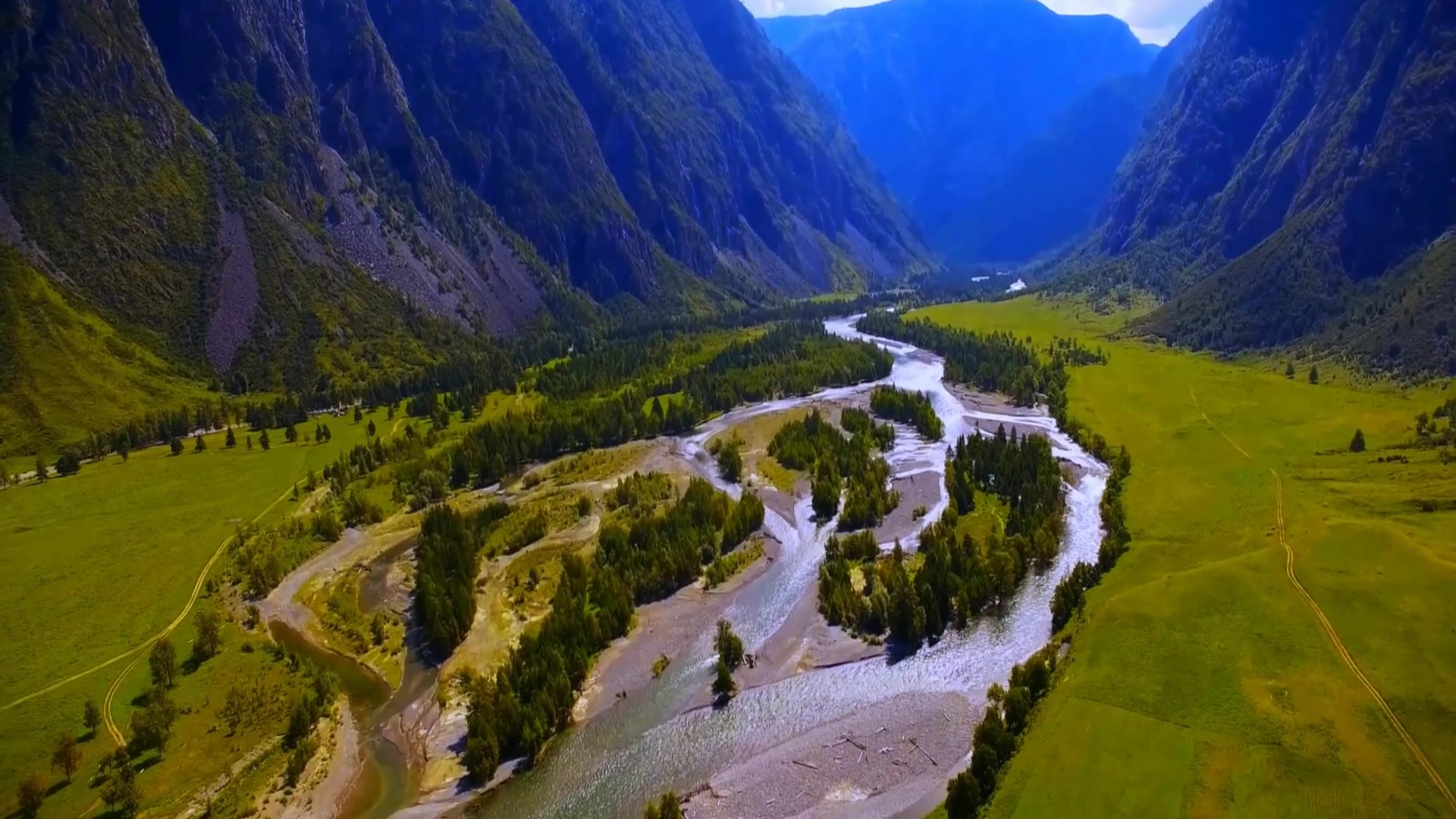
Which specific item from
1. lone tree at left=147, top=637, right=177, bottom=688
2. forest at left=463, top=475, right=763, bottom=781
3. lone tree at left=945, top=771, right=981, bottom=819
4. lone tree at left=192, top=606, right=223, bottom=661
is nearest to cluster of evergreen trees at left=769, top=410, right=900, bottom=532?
forest at left=463, top=475, right=763, bottom=781

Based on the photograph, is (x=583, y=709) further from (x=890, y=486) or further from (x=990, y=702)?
(x=890, y=486)

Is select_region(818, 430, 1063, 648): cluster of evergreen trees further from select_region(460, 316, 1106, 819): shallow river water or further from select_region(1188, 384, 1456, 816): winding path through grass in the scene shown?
select_region(1188, 384, 1456, 816): winding path through grass

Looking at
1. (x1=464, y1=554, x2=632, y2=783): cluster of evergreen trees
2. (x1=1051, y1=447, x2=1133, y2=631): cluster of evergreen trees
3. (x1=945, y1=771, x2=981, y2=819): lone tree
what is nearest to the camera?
(x1=945, y1=771, x2=981, y2=819): lone tree

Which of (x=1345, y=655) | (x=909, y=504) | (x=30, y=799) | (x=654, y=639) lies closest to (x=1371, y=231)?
(x=909, y=504)

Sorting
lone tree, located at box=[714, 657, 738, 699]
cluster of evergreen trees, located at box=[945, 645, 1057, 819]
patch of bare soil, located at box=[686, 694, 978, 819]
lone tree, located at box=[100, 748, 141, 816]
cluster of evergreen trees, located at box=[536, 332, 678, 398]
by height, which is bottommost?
patch of bare soil, located at box=[686, 694, 978, 819]

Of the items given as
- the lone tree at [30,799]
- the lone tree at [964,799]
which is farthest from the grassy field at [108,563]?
the lone tree at [964,799]

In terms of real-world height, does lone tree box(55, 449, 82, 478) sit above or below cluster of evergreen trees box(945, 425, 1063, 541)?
above
